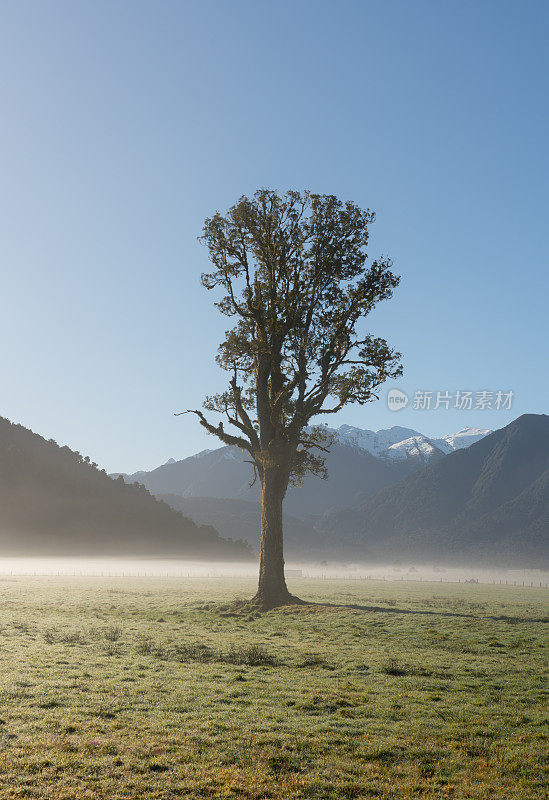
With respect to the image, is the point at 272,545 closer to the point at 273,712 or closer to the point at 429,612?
the point at 429,612

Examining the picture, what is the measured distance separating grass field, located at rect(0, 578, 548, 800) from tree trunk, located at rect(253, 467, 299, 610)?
10.0 metres

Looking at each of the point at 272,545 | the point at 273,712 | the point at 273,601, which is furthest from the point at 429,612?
the point at 273,712

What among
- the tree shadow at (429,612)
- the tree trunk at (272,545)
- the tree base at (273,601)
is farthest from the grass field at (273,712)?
the tree trunk at (272,545)

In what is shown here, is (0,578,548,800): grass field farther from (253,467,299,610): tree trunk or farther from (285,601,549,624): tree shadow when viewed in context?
(253,467,299,610): tree trunk

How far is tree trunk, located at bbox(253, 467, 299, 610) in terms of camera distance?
4119cm

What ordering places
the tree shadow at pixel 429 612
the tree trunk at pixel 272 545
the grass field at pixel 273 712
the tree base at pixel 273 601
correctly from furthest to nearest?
the tree trunk at pixel 272 545, the tree base at pixel 273 601, the tree shadow at pixel 429 612, the grass field at pixel 273 712

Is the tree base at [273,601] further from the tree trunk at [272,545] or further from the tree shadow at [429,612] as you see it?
the tree shadow at [429,612]

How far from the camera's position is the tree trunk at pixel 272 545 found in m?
41.2

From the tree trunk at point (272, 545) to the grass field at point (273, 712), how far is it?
10011 millimetres

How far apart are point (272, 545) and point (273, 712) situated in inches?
1030

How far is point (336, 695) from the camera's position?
17234 mm

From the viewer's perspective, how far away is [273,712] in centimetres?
1562

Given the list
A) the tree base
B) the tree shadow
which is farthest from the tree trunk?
the tree shadow

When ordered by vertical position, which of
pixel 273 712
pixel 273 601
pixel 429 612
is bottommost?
pixel 429 612
